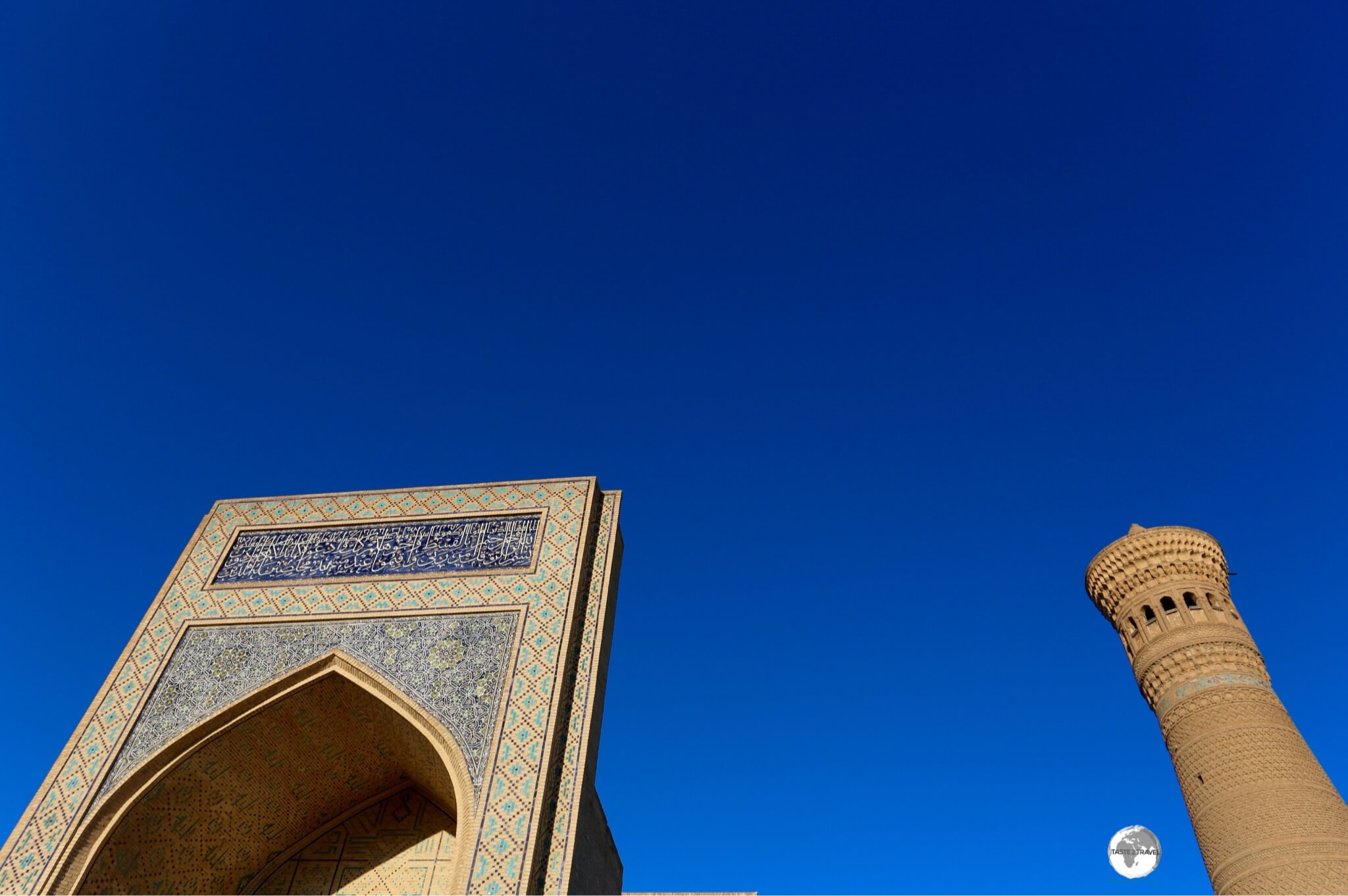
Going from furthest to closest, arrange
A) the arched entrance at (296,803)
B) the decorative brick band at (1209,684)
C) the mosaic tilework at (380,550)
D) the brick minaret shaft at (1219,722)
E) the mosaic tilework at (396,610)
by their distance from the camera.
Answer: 1. the decorative brick band at (1209,684)
2. the brick minaret shaft at (1219,722)
3. the mosaic tilework at (380,550)
4. the arched entrance at (296,803)
5. the mosaic tilework at (396,610)

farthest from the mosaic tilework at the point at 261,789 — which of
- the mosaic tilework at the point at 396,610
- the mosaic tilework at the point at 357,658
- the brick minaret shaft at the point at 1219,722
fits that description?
the brick minaret shaft at the point at 1219,722

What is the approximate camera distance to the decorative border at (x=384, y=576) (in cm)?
508

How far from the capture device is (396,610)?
4.91 meters

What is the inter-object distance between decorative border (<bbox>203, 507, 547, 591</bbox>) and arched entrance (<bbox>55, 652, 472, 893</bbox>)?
584 millimetres

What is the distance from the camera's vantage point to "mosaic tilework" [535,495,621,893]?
3.91 m

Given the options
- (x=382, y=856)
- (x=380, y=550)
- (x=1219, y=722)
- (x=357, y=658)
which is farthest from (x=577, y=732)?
(x=1219, y=722)

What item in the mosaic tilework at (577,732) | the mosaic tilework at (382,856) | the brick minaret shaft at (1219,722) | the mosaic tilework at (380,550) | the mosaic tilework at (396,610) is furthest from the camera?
the brick minaret shaft at (1219,722)

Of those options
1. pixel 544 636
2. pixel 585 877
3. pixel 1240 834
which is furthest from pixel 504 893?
pixel 1240 834

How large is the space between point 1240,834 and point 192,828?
7.78m

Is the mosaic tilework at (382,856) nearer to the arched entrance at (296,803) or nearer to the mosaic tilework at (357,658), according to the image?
the arched entrance at (296,803)

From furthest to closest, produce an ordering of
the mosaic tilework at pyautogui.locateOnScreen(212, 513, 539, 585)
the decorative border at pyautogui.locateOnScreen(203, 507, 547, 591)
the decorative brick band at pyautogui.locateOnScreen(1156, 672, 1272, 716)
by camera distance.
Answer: the decorative brick band at pyautogui.locateOnScreen(1156, 672, 1272, 716) < the mosaic tilework at pyautogui.locateOnScreen(212, 513, 539, 585) < the decorative border at pyautogui.locateOnScreen(203, 507, 547, 591)

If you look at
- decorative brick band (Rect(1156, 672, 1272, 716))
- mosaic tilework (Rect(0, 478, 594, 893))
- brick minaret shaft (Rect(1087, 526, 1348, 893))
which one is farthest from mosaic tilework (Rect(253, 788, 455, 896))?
decorative brick band (Rect(1156, 672, 1272, 716))

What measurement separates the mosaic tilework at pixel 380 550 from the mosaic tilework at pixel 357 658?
38 centimetres

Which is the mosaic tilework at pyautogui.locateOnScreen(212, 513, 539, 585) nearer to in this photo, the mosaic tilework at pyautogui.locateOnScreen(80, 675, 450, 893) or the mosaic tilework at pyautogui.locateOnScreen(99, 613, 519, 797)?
the mosaic tilework at pyautogui.locateOnScreen(99, 613, 519, 797)
